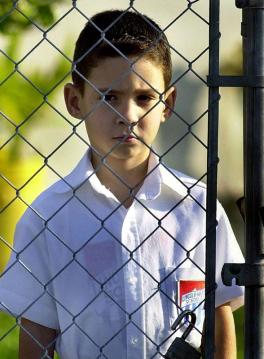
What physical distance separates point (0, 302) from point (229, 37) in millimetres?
2440

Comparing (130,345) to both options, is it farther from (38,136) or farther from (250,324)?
(38,136)

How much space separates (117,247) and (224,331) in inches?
13.9

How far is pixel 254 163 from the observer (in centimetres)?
222

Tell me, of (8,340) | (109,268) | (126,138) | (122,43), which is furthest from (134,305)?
(8,340)

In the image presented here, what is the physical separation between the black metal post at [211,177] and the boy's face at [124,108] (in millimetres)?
321

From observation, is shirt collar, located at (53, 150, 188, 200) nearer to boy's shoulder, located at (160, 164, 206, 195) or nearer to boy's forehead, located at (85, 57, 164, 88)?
boy's shoulder, located at (160, 164, 206, 195)

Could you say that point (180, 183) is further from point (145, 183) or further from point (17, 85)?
point (17, 85)

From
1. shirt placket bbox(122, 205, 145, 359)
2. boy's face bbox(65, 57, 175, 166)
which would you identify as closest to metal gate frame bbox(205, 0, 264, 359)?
boy's face bbox(65, 57, 175, 166)

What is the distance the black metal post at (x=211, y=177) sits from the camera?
221 centimetres

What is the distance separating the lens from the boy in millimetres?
2652

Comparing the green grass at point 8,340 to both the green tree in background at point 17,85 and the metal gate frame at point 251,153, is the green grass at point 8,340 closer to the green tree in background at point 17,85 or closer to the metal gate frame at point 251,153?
the green tree in background at point 17,85

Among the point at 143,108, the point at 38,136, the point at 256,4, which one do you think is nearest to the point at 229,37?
the point at 38,136

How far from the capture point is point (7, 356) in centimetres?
449

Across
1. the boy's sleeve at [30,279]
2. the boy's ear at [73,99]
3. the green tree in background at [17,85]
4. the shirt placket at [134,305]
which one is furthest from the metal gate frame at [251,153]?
the green tree in background at [17,85]
